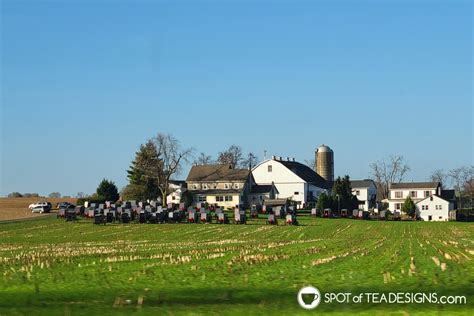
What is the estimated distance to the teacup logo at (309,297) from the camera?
16.8 metres

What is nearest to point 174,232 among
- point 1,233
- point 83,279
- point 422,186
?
point 1,233

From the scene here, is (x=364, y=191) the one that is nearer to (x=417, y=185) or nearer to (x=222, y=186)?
(x=417, y=185)

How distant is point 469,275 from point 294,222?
6172cm

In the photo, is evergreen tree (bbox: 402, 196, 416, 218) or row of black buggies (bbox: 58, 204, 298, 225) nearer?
row of black buggies (bbox: 58, 204, 298, 225)

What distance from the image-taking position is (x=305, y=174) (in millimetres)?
153250

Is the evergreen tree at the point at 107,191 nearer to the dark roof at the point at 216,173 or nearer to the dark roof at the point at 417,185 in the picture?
the dark roof at the point at 216,173

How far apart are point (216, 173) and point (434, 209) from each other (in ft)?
141

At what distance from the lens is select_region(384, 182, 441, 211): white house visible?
14438 centimetres

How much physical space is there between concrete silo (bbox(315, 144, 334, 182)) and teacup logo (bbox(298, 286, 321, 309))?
526 feet

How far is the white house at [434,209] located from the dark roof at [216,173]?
33.4m

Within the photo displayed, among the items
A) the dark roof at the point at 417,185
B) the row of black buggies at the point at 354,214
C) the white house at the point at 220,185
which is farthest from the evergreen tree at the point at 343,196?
the dark roof at the point at 417,185

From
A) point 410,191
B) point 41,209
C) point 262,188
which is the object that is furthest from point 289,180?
point 41,209

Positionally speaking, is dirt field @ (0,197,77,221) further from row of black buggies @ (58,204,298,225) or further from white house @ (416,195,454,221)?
white house @ (416,195,454,221)

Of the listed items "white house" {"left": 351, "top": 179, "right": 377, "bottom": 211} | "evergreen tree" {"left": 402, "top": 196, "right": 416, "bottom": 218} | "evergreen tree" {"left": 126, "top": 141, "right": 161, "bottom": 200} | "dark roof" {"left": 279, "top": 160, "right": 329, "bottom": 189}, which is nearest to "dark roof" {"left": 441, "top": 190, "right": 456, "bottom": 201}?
"white house" {"left": 351, "top": 179, "right": 377, "bottom": 211}
